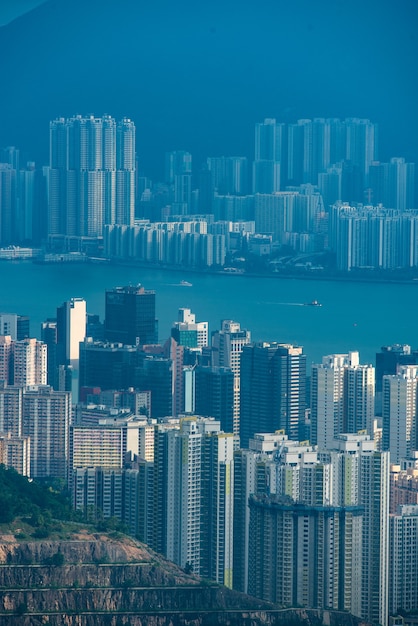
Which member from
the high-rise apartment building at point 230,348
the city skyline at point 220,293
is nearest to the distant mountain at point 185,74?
the city skyline at point 220,293

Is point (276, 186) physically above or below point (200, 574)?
above

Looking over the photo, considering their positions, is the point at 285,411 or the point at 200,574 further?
the point at 285,411

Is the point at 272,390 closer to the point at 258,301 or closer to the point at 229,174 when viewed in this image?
the point at 258,301

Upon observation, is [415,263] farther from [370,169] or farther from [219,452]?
[219,452]

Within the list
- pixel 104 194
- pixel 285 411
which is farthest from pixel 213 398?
pixel 104 194

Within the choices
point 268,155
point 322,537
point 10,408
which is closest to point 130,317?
point 10,408
